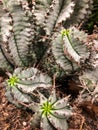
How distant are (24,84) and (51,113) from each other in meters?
0.23

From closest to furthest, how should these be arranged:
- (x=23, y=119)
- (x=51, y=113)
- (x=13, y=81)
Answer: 1. (x=51, y=113)
2. (x=13, y=81)
3. (x=23, y=119)

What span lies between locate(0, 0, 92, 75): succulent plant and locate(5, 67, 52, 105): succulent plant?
14 centimetres

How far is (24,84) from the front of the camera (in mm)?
2055

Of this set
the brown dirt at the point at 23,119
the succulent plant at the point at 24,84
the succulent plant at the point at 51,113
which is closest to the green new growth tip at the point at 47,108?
the succulent plant at the point at 51,113

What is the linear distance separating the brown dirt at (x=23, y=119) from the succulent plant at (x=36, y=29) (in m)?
0.24

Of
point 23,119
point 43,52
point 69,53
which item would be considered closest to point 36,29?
point 43,52

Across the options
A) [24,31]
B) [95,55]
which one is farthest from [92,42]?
[24,31]

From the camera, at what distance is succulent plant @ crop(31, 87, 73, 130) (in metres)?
1.93

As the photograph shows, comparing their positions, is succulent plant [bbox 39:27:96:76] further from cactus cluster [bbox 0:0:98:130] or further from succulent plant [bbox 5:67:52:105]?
succulent plant [bbox 5:67:52:105]

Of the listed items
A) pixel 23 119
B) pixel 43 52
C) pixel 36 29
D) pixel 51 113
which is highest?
pixel 36 29

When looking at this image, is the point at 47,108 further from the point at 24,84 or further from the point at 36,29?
the point at 36,29

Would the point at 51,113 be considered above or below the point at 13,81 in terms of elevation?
below

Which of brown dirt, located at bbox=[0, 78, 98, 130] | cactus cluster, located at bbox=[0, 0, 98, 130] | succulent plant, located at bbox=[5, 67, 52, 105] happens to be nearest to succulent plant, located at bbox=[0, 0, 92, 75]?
cactus cluster, located at bbox=[0, 0, 98, 130]

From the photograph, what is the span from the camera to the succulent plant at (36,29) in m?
2.21
